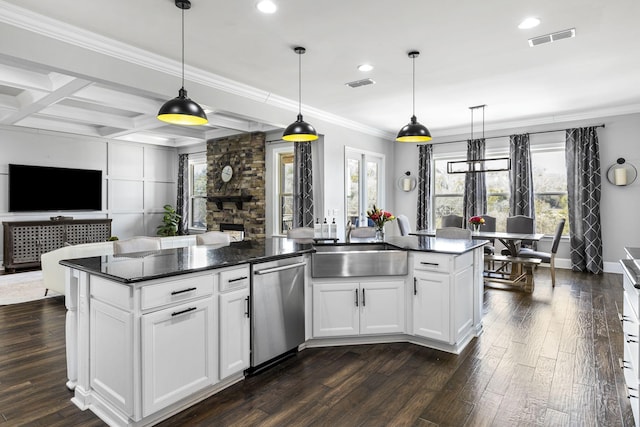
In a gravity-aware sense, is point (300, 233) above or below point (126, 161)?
below

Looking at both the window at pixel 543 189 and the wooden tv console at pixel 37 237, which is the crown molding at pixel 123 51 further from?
the wooden tv console at pixel 37 237

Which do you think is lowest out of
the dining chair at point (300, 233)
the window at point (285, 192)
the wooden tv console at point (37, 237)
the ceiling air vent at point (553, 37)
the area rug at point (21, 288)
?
the area rug at point (21, 288)

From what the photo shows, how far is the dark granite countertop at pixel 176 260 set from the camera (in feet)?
7.34

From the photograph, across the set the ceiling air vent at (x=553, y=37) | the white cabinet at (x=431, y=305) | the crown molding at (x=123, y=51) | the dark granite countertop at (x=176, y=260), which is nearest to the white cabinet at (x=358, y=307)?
the white cabinet at (x=431, y=305)

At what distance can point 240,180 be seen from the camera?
26.0ft

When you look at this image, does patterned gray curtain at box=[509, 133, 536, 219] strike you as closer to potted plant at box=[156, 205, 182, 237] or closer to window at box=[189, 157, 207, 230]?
window at box=[189, 157, 207, 230]

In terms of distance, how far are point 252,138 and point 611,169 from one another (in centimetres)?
673

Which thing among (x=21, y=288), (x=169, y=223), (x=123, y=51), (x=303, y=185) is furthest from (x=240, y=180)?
(x=123, y=51)

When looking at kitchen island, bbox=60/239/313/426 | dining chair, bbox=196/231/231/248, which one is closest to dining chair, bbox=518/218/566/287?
dining chair, bbox=196/231/231/248

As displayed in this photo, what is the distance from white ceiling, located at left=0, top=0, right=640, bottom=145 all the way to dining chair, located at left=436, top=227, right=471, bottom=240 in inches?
77.8

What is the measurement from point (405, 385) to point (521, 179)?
6.03 metres

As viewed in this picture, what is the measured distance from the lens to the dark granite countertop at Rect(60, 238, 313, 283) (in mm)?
2236

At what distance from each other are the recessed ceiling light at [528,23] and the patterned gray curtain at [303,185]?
13.2 feet

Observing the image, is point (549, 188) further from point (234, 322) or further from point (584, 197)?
point (234, 322)
